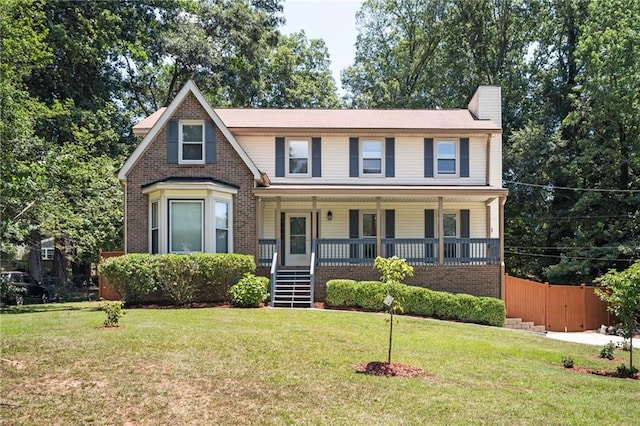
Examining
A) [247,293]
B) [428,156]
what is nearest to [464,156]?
[428,156]

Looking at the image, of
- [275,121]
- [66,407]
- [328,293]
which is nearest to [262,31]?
[275,121]

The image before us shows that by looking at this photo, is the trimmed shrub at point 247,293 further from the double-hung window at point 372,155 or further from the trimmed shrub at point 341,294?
the double-hung window at point 372,155

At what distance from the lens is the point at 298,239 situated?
22750 mm

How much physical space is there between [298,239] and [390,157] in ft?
15.7

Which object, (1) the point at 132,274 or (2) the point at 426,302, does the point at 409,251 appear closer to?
(2) the point at 426,302

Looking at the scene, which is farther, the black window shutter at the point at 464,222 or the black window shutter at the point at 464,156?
the black window shutter at the point at 464,222

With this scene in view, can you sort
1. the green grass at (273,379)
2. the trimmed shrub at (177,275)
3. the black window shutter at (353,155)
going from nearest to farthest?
the green grass at (273,379) → the trimmed shrub at (177,275) → the black window shutter at (353,155)

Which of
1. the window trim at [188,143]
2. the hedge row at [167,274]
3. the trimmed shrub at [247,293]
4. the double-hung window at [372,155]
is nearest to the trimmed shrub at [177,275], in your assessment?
the hedge row at [167,274]

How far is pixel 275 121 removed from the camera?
2320 centimetres

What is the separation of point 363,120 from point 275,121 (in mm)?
3564

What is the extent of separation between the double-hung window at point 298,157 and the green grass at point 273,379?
9.57 meters

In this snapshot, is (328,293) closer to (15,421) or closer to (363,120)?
(363,120)

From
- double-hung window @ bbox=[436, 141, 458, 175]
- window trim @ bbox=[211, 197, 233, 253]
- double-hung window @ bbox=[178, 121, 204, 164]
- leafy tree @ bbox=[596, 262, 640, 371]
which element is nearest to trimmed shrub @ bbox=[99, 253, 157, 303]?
window trim @ bbox=[211, 197, 233, 253]

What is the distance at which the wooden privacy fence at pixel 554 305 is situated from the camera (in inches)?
815
